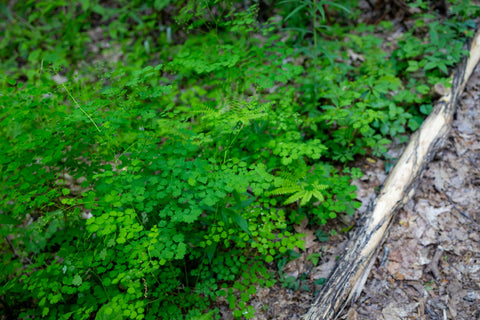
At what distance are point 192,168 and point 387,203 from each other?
174cm

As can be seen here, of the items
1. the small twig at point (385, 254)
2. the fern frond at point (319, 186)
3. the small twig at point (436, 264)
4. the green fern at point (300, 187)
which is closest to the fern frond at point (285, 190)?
the green fern at point (300, 187)

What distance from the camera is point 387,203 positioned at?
2.75m

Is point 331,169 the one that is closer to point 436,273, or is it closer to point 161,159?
point 436,273

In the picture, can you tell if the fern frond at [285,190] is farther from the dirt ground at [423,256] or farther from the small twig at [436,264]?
the small twig at [436,264]

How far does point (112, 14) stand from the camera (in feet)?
18.2

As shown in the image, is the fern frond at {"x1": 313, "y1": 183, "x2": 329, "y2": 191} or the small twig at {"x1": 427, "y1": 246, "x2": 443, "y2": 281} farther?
the fern frond at {"x1": 313, "y1": 183, "x2": 329, "y2": 191}

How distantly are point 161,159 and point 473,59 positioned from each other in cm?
378

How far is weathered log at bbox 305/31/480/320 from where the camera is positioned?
2.34 metres

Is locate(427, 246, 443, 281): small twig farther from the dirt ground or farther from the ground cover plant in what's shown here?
the ground cover plant

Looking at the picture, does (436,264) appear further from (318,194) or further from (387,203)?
(318,194)

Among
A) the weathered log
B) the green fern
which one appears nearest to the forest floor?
the weathered log

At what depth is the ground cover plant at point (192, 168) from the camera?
217 centimetres

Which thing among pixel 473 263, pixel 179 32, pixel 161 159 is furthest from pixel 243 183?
pixel 179 32

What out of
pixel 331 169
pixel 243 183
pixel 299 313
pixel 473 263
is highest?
pixel 243 183
